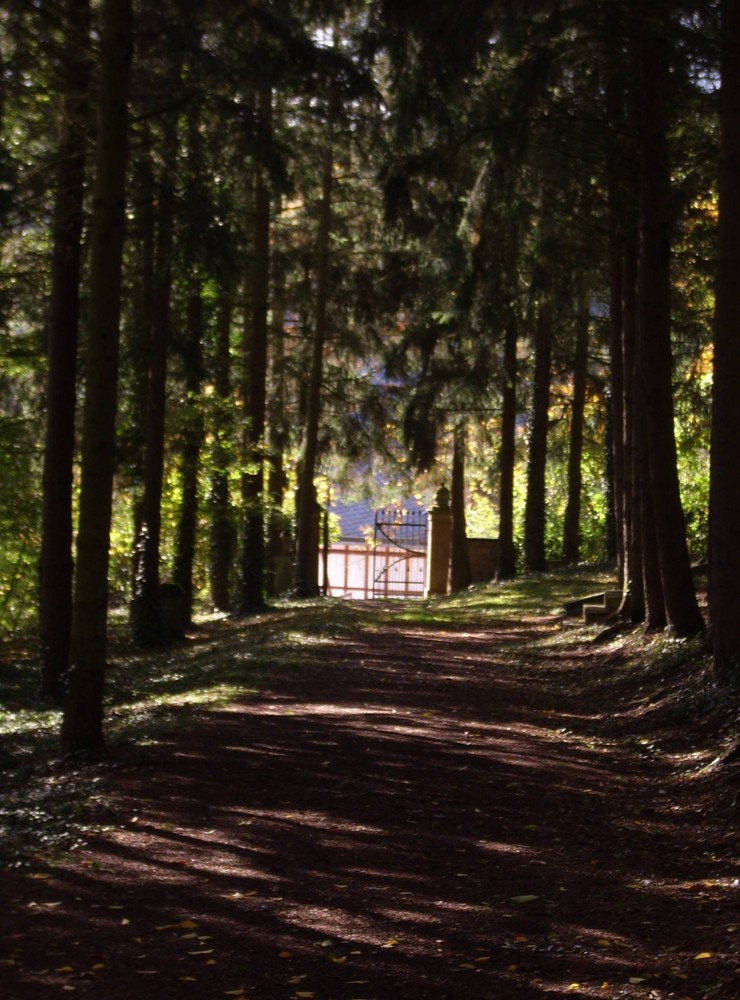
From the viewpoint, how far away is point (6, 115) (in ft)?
41.6

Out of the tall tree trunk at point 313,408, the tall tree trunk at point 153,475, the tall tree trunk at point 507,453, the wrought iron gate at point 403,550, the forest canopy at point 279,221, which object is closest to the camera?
the forest canopy at point 279,221

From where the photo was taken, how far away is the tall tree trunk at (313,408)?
26.5m

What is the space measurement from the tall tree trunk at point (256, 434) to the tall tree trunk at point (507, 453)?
20.0 feet

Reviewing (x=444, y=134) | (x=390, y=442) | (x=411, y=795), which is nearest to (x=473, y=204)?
(x=444, y=134)

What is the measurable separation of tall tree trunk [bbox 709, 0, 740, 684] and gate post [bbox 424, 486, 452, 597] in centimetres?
2372

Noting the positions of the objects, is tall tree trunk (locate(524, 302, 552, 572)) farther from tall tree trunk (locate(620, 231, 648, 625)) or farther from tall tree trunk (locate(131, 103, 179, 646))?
tall tree trunk (locate(620, 231, 648, 625))

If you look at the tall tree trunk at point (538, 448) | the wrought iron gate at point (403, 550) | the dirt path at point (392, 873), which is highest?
the tall tree trunk at point (538, 448)

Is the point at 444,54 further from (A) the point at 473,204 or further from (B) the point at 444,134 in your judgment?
(A) the point at 473,204

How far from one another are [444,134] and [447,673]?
6.44 metres

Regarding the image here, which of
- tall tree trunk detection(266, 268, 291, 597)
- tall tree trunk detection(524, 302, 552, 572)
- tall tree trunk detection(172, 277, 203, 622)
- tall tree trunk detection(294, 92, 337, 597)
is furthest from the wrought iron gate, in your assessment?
tall tree trunk detection(172, 277, 203, 622)

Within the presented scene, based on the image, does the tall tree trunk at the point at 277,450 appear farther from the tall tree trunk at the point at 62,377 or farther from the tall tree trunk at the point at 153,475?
the tall tree trunk at the point at 62,377

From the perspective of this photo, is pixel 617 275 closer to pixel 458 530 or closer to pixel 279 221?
pixel 279 221

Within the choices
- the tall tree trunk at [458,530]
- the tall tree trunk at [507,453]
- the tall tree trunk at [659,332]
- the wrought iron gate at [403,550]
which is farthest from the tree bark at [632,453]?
the wrought iron gate at [403,550]

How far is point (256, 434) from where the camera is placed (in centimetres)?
2383
